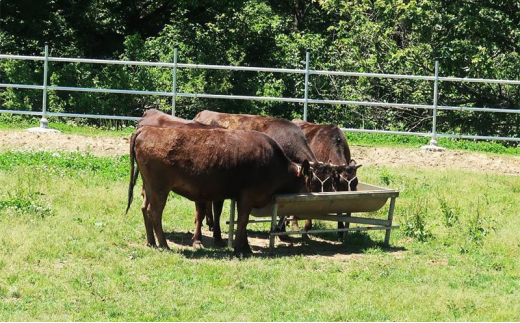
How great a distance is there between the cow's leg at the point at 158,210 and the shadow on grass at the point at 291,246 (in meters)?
0.21

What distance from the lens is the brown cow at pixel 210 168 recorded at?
12.0 metres

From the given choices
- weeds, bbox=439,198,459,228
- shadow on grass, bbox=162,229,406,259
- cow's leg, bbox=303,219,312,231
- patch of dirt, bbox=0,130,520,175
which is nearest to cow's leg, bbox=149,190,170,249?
shadow on grass, bbox=162,229,406,259

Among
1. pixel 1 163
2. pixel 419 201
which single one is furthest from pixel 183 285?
pixel 1 163

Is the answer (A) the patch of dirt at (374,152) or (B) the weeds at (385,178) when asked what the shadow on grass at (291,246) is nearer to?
(B) the weeds at (385,178)

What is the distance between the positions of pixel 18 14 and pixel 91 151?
9.79 metres

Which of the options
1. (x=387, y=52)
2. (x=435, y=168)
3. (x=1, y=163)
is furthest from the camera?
(x=387, y=52)

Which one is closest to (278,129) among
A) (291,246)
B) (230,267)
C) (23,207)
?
(291,246)

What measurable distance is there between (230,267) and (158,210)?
1.44 meters

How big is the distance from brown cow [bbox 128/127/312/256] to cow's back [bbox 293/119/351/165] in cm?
217

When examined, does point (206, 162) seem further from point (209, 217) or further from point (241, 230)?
point (209, 217)

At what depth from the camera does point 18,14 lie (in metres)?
27.5

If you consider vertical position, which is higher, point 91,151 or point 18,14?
point 18,14

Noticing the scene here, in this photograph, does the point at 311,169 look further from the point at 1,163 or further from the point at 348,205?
the point at 1,163

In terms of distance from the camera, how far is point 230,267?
1121 centimetres
